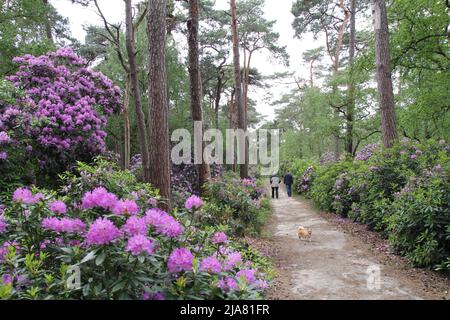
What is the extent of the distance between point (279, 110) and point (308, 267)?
142 ft

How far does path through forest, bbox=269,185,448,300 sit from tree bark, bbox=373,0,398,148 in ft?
9.65

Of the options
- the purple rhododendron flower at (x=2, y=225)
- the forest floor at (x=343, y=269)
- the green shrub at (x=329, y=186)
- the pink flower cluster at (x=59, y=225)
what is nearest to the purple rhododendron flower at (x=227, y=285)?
the pink flower cluster at (x=59, y=225)

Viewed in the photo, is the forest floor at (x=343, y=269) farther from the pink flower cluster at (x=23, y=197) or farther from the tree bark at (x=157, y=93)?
the pink flower cluster at (x=23, y=197)

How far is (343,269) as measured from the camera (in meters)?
5.68

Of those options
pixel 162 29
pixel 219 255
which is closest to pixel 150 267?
pixel 219 255

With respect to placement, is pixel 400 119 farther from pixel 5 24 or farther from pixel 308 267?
pixel 5 24

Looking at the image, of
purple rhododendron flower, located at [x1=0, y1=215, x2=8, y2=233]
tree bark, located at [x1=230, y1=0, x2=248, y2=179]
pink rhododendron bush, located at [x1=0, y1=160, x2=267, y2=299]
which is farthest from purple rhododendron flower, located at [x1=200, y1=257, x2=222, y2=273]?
tree bark, located at [x1=230, y1=0, x2=248, y2=179]

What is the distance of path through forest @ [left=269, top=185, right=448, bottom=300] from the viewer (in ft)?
15.1

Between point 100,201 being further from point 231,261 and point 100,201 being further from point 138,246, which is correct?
point 231,261

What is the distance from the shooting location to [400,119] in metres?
11.6

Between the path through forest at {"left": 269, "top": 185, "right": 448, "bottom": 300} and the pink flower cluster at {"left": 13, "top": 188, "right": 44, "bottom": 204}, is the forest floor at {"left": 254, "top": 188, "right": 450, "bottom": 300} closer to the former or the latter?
the path through forest at {"left": 269, "top": 185, "right": 448, "bottom": 300}

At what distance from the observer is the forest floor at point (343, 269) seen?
4633 mm
